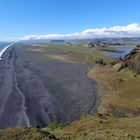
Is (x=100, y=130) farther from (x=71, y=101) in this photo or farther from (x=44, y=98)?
(x=44, y=98)

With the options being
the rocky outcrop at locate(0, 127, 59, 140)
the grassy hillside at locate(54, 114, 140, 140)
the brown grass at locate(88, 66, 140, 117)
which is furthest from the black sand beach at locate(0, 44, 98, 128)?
the rocky outcrop at locate(0, 127, 59, 140)

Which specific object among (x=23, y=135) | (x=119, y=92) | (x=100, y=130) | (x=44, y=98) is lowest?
(x=44, y=98)

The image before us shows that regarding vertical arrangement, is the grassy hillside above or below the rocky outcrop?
below

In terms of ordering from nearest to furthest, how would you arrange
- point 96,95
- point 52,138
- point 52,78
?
point 52,138 < point 96,95 < point 52,78

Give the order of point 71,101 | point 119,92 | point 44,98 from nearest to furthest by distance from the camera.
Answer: point 71,101 < point 44,98 < point 119,92

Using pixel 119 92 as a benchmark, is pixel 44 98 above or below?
below

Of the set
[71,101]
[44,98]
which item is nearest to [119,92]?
[71,101]

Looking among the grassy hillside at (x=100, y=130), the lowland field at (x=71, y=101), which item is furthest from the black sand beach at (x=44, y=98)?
the grassy hillside at (x=100, y=130)

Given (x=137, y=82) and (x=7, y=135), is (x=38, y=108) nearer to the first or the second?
(x=137, y=82)

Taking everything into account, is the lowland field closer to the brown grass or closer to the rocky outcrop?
the brown grass

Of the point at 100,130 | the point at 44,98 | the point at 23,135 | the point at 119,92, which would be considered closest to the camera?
the point at 23,135

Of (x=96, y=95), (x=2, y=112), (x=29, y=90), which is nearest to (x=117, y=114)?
(x=96, y=95)
